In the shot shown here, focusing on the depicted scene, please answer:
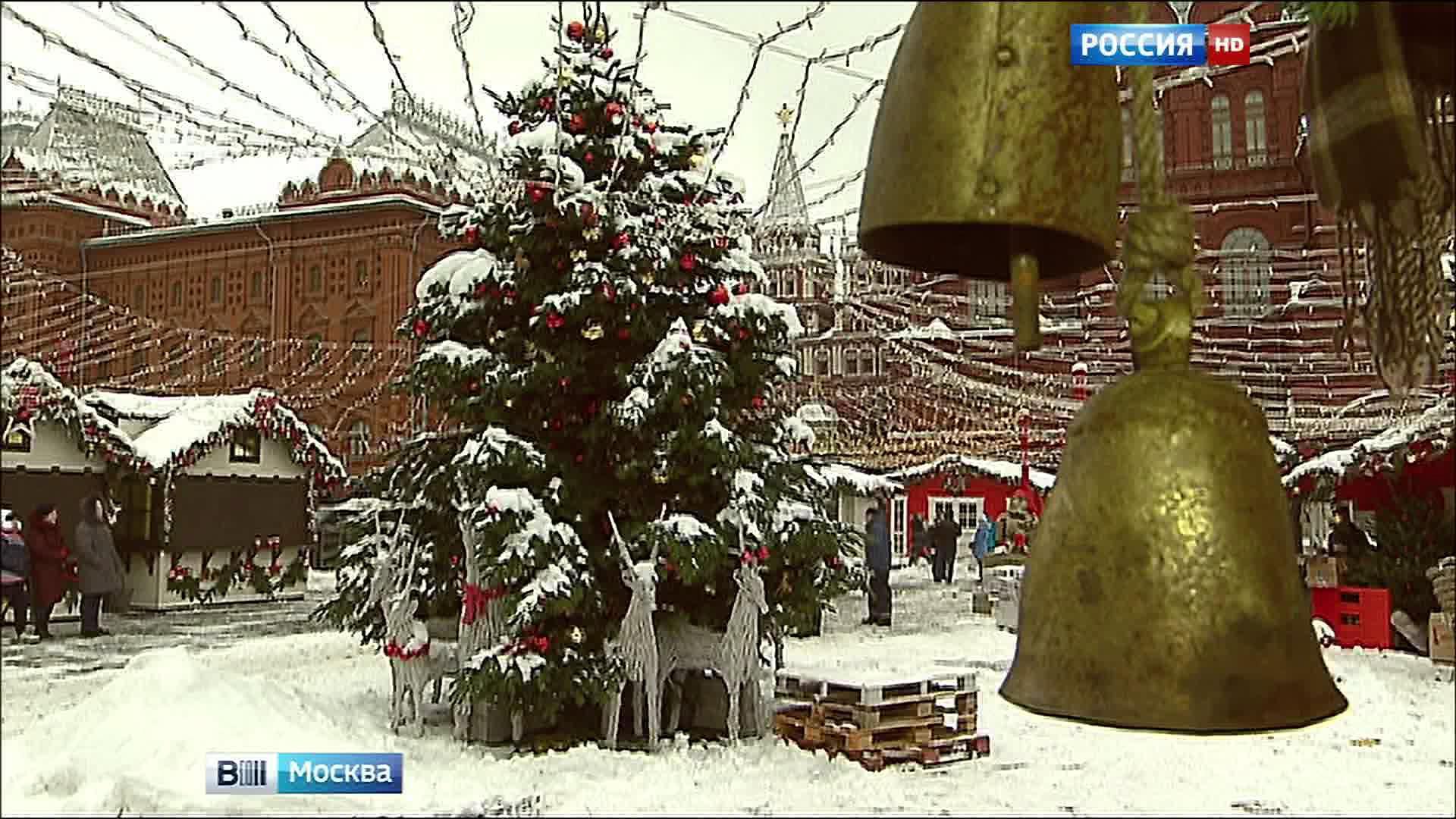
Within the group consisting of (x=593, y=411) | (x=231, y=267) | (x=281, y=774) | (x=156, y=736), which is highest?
(x=231, y=267)

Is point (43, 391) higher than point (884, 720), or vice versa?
point (43, 391)

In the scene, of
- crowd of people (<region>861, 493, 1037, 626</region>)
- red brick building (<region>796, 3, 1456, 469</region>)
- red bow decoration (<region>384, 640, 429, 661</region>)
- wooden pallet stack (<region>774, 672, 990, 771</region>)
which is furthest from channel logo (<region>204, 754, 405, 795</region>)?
crowd of people (<region>861, 493, 1037, 626</region>)

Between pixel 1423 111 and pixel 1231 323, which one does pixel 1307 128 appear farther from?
pixel 1231 323

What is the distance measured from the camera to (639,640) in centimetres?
411

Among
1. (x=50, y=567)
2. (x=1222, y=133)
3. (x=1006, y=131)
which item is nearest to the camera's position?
(x=1006, y=131)

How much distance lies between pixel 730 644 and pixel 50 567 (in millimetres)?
2077

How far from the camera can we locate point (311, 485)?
33.2 feet

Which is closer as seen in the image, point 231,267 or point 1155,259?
point 1155,259

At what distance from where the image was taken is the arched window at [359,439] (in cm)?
635

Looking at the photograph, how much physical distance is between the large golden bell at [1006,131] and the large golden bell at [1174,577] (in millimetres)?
79

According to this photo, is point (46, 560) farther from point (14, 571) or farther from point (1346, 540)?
point (1346, 540)

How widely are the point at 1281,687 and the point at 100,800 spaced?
8.76ft

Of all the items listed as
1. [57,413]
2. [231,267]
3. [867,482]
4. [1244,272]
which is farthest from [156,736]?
[867,482]

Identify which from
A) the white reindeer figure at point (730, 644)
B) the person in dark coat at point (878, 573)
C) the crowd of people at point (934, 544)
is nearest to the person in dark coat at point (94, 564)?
the white reindeer figure at point (730, 644)
